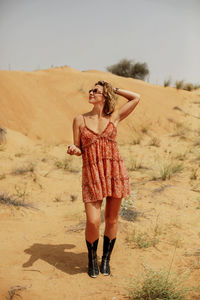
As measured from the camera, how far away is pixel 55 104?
12.3 metres

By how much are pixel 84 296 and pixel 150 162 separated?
5456mm

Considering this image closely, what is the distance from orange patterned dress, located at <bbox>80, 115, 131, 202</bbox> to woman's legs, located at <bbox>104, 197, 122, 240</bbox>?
122 millimetres

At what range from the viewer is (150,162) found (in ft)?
25.8

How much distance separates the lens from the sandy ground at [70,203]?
9.80 ft

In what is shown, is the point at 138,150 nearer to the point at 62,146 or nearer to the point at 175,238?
the point at 62,146

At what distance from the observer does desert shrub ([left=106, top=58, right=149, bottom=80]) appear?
26219 mm

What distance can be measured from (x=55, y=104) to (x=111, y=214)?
9.85m

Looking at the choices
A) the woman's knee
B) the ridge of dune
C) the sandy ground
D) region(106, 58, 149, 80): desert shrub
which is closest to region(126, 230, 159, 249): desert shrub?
the sandy ground

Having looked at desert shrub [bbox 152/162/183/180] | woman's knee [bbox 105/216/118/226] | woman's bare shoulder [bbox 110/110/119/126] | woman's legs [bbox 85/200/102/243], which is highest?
woman's bare shoulder [bbox 110/110/119/126]

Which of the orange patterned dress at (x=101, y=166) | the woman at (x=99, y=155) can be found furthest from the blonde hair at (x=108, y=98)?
the orange patterned dress at (x=101, y=166)

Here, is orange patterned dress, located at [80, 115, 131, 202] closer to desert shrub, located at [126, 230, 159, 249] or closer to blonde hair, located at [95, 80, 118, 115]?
blonde hair, located at [95, 80, 118, 115]

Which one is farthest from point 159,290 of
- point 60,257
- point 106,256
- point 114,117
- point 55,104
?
point 55,104

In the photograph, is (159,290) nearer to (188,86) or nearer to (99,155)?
(99,155)

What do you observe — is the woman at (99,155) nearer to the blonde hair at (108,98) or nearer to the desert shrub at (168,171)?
the blonde hair at (108,98)
